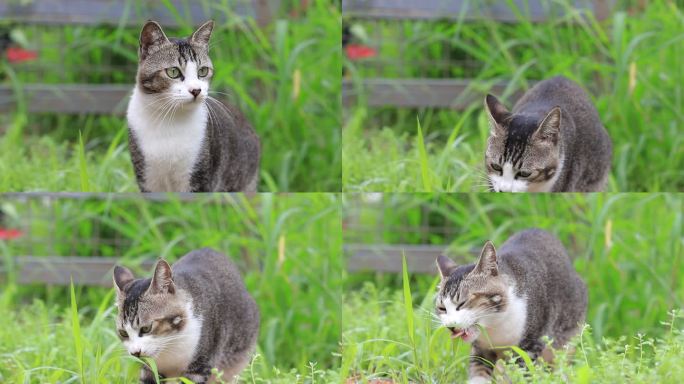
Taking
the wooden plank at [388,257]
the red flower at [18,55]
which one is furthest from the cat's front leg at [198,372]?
the red flower at [18,55]

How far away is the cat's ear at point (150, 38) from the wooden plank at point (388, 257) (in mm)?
1137

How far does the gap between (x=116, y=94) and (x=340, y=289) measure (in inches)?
44.6

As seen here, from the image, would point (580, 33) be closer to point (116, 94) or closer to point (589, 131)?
point (589, 131)

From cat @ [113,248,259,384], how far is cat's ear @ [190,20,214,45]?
2.05 ft

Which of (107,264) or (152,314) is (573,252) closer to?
(152,314)

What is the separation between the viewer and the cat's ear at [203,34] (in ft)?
9.19

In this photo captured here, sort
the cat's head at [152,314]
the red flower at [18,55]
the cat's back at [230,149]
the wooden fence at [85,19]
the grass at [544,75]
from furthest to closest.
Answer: the red flower at [18,55] → the wooden fence at [85,19] → the grass at [544,75] → the cat's back at [230,149] → the cat's head at [152,314]

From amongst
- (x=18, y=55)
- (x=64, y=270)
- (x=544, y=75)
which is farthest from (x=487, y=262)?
(x=18, y=55)

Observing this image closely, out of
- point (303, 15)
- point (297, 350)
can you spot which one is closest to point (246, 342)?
point (297, 350)

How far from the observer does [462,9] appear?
3.73 meters

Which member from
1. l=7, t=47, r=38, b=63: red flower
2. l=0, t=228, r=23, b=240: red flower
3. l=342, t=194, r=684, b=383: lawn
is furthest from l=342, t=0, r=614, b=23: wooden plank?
l=0, t=228, r=23, b=240: red flower

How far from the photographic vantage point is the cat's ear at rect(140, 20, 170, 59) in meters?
2.75

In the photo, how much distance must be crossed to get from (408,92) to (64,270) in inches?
56.4

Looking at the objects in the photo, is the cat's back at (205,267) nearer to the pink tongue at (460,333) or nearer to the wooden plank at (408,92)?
the pink tongue at (460,333)
